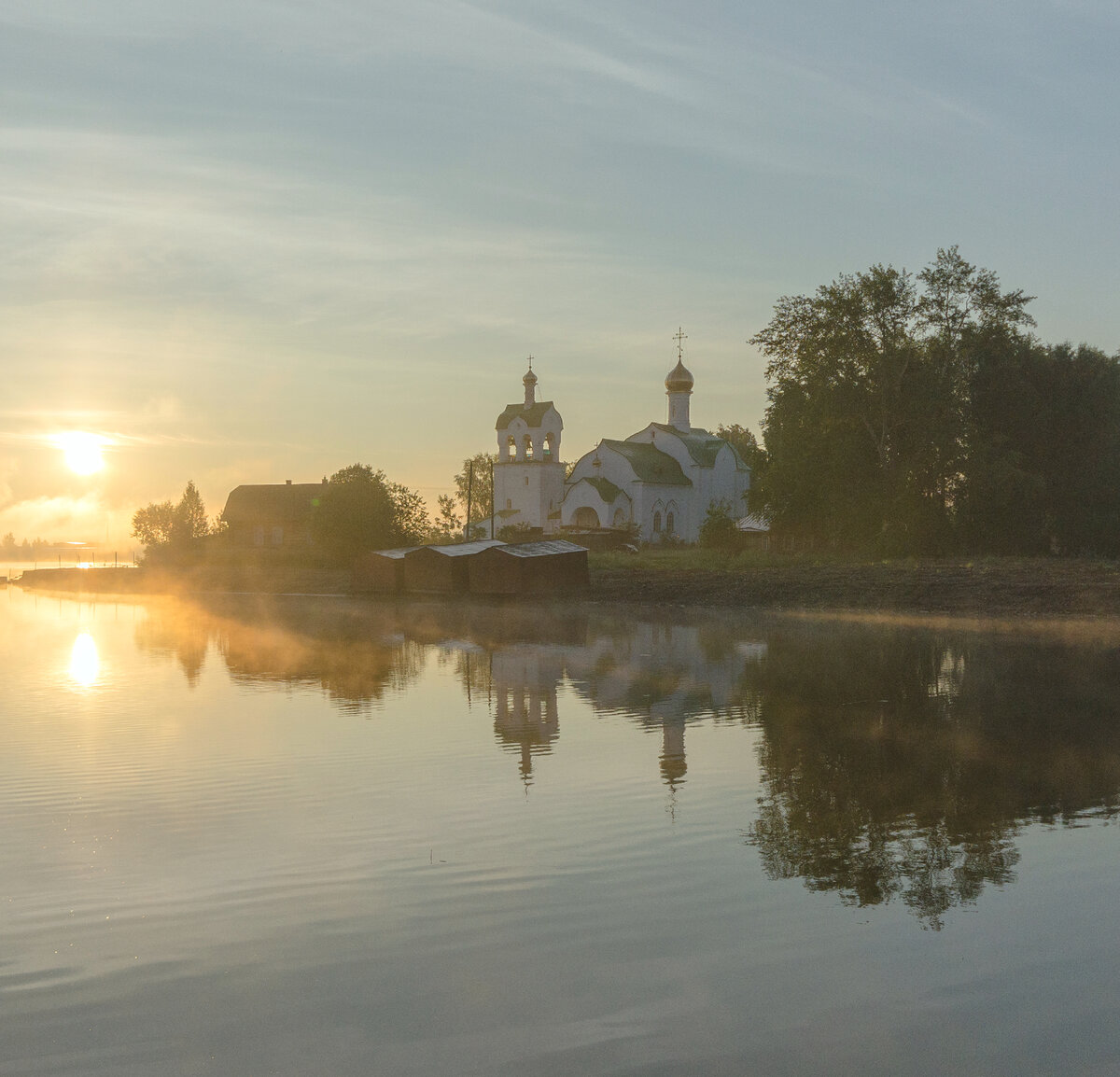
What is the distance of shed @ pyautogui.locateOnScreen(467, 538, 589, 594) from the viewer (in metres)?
48.5

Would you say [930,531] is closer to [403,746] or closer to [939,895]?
[403,746]

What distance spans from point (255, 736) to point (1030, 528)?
45.4m

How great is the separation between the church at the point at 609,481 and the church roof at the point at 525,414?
7cm

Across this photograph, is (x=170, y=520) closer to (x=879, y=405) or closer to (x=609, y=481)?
(x=609, y=481)

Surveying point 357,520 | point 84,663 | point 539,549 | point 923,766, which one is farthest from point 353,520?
point 923,766

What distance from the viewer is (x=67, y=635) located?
118 feet

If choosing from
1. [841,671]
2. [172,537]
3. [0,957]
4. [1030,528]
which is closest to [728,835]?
[0,957]

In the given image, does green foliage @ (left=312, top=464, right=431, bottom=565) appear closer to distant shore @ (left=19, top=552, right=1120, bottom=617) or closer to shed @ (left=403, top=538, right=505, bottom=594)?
distant shore @ (left=19, top=552, right=1120, bottom=617)

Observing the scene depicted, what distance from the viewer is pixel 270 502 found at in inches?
4245

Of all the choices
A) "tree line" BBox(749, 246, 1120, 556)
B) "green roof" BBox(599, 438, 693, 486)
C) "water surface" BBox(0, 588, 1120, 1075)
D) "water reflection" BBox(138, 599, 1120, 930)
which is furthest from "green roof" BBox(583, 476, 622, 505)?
"water surface" BBox(0, 588, 1120, 1075)

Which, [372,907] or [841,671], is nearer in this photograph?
[372,907]

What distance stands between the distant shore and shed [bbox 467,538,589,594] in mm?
1074

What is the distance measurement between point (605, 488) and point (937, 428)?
38.3 m

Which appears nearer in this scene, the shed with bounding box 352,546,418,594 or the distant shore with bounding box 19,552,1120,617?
the distant shore with bounding box 19,552,1120,617
